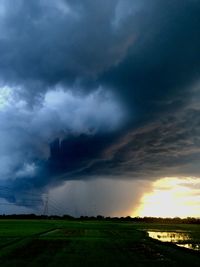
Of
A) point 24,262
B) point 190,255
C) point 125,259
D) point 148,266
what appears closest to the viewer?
point 148,266

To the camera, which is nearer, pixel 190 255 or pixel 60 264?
pixel 60 264

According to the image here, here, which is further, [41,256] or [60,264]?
[41,256]

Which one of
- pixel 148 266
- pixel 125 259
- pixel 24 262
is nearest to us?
pixel 148 266

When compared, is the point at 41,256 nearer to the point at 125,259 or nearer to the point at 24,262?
the point at 24,262

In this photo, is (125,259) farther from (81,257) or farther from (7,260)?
(7,260)

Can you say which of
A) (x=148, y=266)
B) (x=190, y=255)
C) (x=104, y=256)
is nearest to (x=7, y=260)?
(x=104, y=256)

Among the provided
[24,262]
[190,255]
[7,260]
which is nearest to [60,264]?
[24,262]

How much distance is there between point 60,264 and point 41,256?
6.58m

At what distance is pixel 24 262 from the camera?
3284 centimetres

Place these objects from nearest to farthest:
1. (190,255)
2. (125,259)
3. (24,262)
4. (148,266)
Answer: (148,266)
(24,262)
(125,259)
(190,255)

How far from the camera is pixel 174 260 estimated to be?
114ft

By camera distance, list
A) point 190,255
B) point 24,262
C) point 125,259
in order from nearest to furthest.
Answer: point 24,262
point 125,259
point 190,255

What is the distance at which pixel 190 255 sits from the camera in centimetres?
3894

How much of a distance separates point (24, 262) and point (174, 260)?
513 inches
